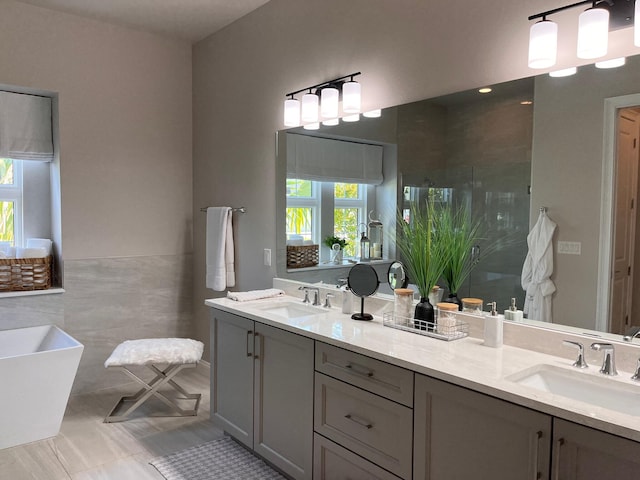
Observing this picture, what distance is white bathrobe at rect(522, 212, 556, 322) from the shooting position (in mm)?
1884

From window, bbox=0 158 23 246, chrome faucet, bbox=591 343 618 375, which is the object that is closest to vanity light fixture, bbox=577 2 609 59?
chrome faucet, bbox=591 343 618 375

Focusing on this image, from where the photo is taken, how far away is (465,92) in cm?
217

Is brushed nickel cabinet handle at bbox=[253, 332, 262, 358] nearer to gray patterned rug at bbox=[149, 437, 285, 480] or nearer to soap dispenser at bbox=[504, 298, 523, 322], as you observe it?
gray patterned rug at bbox=[149, 437, 285, 480]

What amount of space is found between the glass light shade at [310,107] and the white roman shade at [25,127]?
209 cm

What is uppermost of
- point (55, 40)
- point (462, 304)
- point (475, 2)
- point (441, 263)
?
point (55, 40)

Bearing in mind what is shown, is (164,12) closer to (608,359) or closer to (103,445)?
(103,445)

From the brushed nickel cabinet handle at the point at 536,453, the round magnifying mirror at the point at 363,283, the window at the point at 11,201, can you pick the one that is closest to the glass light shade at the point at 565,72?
the round magnifying mirror at the point at 363,283

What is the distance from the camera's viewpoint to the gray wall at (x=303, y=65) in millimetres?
2064

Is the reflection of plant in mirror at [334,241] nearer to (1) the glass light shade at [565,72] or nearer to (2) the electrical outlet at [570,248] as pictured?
(2) the electrical outlet at [570,248]

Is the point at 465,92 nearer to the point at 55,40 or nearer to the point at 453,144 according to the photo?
the point at 453,144

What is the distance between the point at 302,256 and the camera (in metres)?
3.14

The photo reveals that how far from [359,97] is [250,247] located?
1.40m

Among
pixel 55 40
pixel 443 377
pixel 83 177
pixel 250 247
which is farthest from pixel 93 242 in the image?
pixel 443 377

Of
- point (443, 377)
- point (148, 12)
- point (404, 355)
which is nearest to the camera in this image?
point (443, 377)
